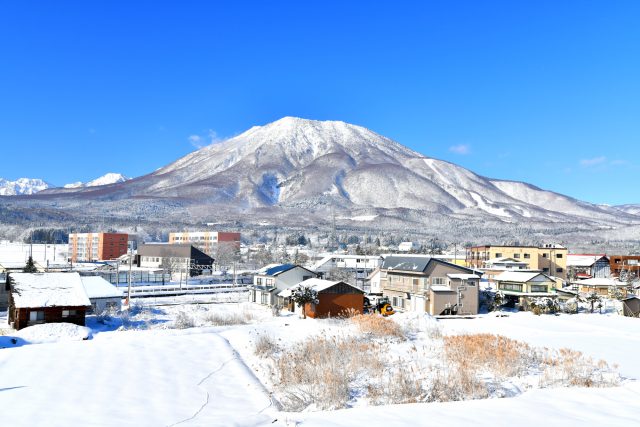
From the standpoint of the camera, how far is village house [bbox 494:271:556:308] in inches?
1353

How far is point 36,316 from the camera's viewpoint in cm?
2461

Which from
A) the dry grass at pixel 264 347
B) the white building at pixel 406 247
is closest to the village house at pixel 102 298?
the dry grass at pixel 264 347

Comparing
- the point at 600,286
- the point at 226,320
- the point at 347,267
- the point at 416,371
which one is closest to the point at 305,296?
the point at 226,320

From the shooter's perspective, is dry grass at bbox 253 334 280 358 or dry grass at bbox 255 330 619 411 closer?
dry grass at bbox 255 330 619 411

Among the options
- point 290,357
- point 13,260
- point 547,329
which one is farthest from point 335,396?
point 13,260

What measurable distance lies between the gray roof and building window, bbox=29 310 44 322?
74.2 feet

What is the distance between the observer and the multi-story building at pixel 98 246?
9300 cm

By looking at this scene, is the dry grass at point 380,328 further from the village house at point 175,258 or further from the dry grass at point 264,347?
the village house at point 175,258

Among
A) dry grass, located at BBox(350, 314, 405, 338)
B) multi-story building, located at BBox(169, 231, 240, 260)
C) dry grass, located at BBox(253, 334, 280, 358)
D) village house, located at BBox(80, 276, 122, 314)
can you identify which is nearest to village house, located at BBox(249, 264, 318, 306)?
village house, located at BBox(80, 276, 122, 314)

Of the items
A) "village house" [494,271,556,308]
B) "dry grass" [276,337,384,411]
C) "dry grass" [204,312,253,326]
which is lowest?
"dry grass" [204,312,253,326]

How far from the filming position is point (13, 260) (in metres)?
47.1

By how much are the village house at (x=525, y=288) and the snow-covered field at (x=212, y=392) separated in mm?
16752

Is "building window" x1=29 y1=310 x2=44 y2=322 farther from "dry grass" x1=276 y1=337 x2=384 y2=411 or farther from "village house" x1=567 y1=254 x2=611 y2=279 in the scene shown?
"village house" x1=567 y1=254 x2=611 y2=279

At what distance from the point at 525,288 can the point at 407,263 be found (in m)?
8.25
